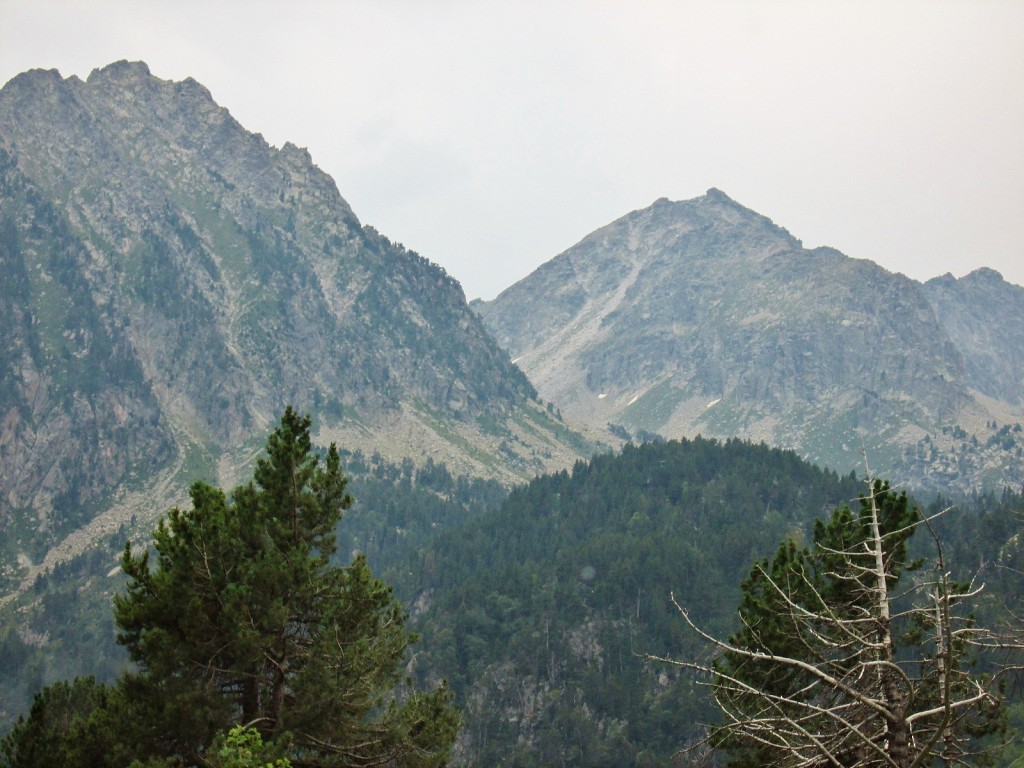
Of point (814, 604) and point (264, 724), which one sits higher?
point (264, 724)

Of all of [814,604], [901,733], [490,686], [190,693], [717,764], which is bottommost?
[717,764]

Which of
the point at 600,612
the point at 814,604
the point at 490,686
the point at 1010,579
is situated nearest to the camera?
the point at 814,604

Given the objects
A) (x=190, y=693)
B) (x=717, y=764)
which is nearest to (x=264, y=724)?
(x=190, y=693)

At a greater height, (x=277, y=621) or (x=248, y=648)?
(x=277, y=621)

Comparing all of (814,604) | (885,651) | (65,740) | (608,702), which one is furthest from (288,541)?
(608,702)

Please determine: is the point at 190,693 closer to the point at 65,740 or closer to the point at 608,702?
the point at 65,740

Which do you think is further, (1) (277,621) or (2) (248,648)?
(1) (277,621)

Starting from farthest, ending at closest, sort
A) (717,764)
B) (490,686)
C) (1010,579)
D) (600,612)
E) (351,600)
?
(600,612) < (490,686) < (1010,579) < (717,764) < (351,600)

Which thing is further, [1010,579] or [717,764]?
[1010,579]

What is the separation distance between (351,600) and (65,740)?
30.1ft

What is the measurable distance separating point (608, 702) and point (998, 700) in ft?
512

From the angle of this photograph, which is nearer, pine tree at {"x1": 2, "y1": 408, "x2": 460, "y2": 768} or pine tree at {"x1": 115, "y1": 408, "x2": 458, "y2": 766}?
pine tree at {"x1": 2, "y1": 408, "x2": 460, "y2": 768}

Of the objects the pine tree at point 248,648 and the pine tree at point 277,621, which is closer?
the pine tree at point 248,648

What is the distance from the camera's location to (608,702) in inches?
6289
